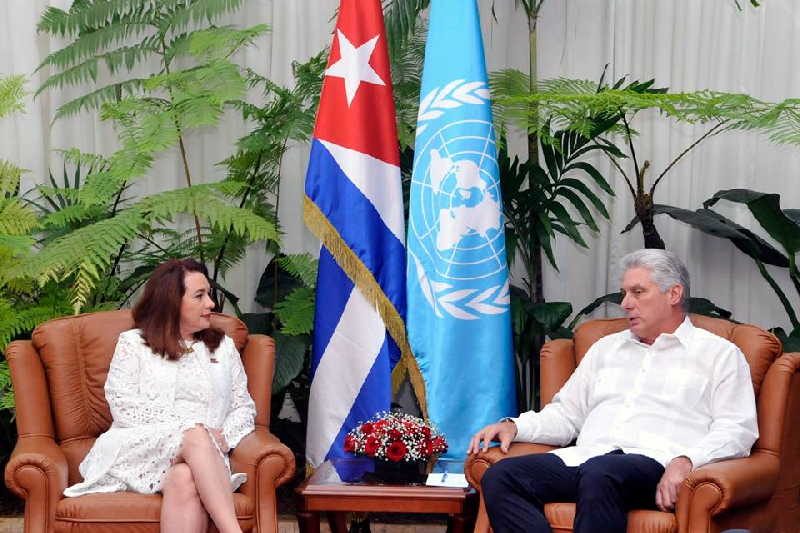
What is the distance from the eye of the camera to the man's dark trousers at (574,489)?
114 inches

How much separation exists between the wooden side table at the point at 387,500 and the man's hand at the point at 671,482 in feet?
1.89

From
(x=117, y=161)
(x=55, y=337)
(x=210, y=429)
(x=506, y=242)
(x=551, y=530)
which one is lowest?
(x=551, y=530)

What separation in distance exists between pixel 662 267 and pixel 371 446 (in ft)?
3.54

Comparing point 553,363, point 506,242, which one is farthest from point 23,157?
point 553,363

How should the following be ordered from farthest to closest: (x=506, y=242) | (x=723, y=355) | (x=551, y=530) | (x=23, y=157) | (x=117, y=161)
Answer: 1. (x=23, y=157)
2. (x=506, y=242)
3. (x=117, y=161)
4. (x=723, y=355)
5. (x=551, y=530)

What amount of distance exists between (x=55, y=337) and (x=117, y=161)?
740 mm

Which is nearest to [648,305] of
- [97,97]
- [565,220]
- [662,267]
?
[662,267]

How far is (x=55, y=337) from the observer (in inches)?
138

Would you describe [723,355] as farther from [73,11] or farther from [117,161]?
[73,11]

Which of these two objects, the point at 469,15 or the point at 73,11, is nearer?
the point at 469,15

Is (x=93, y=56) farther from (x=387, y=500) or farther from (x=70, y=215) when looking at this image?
(x=387, y=500)

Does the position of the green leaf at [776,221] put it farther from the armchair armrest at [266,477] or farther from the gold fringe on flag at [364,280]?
the armchair armrest at [266,477]

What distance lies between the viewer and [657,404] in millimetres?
3268

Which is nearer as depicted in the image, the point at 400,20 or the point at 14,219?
the point at 14,219
